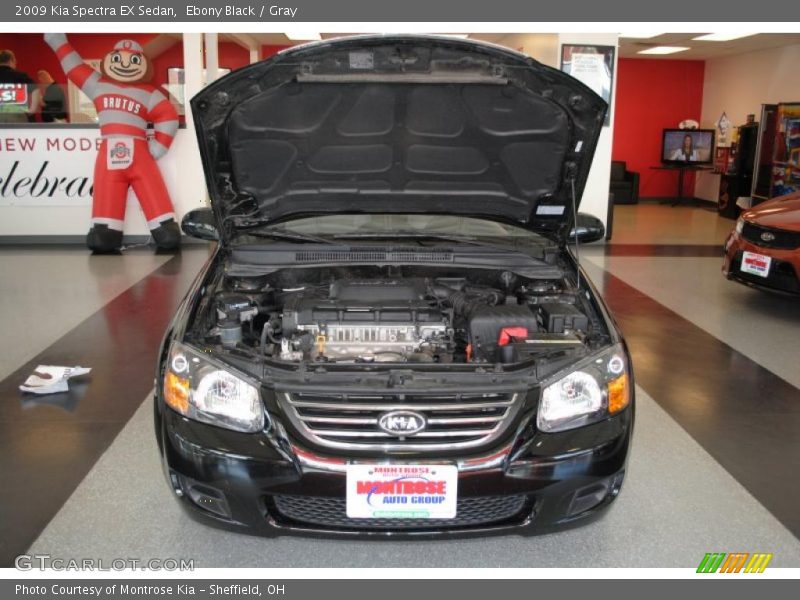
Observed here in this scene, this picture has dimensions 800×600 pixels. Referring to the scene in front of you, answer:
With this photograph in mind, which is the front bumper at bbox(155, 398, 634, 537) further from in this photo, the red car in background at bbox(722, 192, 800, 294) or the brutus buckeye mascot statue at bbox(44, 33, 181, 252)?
the brutus buckeye mascot statue at bbox(44, 33, 181, 252)

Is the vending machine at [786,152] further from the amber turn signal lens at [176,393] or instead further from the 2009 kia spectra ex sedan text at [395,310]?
the amber turn signal lens at [176,393]

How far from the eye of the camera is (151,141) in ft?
24.9

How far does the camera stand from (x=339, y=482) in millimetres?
1896

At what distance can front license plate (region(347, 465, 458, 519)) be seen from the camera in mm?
1896

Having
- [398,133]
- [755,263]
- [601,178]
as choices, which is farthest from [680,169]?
[398,133]

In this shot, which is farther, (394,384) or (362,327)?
(362,327)

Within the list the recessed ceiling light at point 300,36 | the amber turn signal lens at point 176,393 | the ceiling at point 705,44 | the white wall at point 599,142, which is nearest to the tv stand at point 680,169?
the ceiling at point 705,44

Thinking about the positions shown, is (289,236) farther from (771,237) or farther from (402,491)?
(771,237)

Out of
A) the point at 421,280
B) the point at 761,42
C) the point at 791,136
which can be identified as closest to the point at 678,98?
the point at 761,42

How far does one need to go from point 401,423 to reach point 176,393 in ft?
2.11

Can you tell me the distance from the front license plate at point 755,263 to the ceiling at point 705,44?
21.1 ft

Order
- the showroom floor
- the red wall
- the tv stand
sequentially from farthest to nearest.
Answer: the red wall
the tv stand
the showroom floor

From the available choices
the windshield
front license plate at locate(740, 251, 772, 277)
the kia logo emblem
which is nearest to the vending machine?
front license plate at locate(740, 251, 772, 277)

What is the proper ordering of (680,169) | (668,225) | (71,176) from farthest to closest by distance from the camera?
(680,169), (668,225), (71,176)
